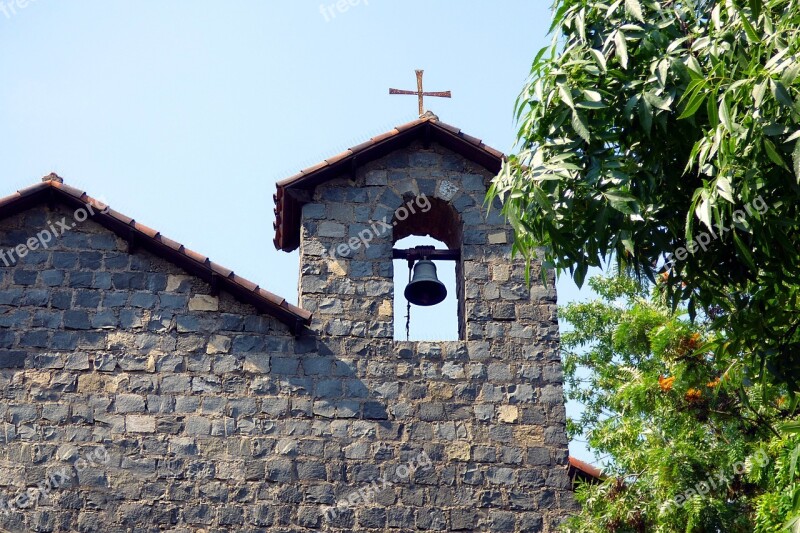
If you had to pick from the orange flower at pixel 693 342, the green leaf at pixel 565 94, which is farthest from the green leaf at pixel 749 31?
the orange flower at pixel 693 342

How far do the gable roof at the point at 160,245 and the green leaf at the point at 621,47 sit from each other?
3.74m

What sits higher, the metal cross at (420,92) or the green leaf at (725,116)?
the metal cross at (420,92)

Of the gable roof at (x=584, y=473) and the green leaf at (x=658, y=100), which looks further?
the gable roof at (x=584, y=473)

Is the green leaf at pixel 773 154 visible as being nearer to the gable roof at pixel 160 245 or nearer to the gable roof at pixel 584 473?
the gable roof at pixel 584 473

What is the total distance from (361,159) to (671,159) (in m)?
3.87

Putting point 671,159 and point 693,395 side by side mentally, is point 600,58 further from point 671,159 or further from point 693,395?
point 693,395

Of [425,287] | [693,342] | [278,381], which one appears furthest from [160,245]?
[693,342]

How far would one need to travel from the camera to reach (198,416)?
8719 millimetres

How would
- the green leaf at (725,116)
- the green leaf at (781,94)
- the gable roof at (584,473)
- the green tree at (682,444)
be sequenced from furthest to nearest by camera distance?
the gable roof at (584,473)
the green tree at (682,444)
the green leaf at (725,116)
the green leaf at (781,94)

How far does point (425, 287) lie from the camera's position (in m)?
9.80

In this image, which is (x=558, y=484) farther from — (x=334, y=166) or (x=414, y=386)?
(x=334, y=166)

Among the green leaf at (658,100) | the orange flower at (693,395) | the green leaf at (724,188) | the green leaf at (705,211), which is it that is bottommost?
the orange flower at (693,395)

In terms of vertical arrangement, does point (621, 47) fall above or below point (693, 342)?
above

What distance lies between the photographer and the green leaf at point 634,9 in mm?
6238
